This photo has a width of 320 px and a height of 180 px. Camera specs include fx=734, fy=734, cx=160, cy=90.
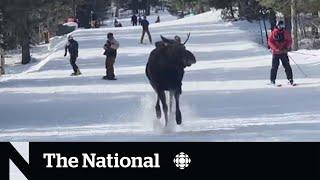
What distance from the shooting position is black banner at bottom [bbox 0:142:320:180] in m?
5.87

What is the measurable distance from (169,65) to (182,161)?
6.51m

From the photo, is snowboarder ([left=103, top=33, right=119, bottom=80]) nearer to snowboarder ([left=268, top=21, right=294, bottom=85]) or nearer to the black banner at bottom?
snowboarder ([left=268, top=21, right=294, bottom=85])

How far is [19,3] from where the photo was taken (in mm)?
18578

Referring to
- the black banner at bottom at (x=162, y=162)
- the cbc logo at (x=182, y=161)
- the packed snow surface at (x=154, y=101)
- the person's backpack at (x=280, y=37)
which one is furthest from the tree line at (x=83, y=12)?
the cbc logo at (x=182, y=161)

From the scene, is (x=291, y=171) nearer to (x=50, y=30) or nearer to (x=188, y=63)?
(x=188, y=63)

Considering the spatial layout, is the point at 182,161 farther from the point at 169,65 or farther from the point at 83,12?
the point at 83,12

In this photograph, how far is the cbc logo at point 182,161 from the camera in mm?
5934

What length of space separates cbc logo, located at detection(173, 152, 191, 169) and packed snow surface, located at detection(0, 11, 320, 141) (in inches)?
218

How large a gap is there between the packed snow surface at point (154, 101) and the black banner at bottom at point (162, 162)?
17.5ft

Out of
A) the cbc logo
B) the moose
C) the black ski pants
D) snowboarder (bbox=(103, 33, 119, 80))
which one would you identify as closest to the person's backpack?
the black ski pants

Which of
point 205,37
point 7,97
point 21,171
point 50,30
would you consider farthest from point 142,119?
point 50,30

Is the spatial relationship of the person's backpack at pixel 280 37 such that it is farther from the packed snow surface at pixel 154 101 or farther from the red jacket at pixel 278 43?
the packed snow surface at pixel 154 101

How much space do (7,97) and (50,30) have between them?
4509 cm

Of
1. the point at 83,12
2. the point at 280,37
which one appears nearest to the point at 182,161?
the point at 280,37
